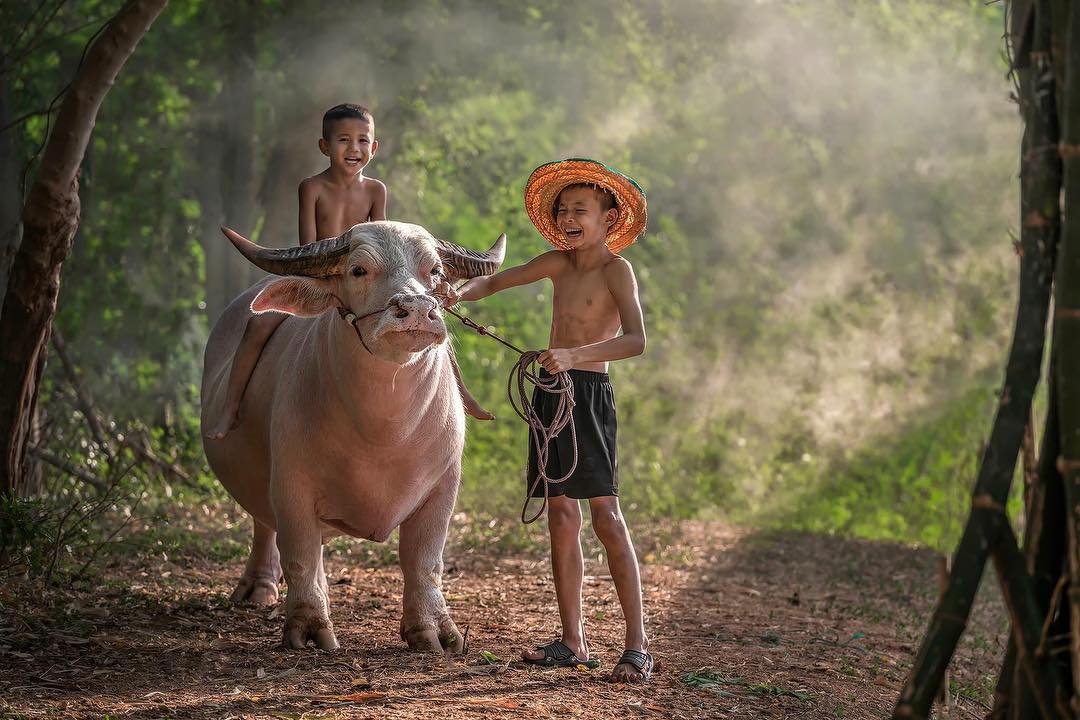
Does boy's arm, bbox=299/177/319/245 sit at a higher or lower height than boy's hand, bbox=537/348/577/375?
higher

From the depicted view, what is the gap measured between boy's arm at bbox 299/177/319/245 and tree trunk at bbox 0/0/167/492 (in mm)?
1094

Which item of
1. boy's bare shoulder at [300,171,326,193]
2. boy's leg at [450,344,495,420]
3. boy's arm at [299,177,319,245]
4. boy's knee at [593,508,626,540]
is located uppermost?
boy's bare shoulder at [300,171,326,193]

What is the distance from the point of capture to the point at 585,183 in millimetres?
4738

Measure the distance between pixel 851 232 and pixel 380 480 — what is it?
14.3 metres

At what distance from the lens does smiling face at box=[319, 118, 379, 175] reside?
18.4 ft

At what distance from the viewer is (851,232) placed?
708 inches

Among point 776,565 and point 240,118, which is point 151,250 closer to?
point 240,118

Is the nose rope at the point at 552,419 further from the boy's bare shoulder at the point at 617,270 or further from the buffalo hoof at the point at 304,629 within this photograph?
the buffalo hoof at the point at 304,629

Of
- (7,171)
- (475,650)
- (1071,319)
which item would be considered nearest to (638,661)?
(475,650)

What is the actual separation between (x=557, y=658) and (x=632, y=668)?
331 millimetres

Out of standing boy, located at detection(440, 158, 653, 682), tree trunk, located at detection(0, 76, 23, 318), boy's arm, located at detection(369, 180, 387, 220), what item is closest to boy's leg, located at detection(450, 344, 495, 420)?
standing boy, located at detection(440, 158, 653, 682)

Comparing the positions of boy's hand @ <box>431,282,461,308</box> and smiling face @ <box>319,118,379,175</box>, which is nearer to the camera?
boy's hand @ <box>431,282,461,308</box>

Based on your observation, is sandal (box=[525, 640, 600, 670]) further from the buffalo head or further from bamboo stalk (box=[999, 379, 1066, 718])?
bamboo stalk (box=[999, 379, 1066, 718])

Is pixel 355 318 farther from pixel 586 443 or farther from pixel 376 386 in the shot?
pixel 586 443
